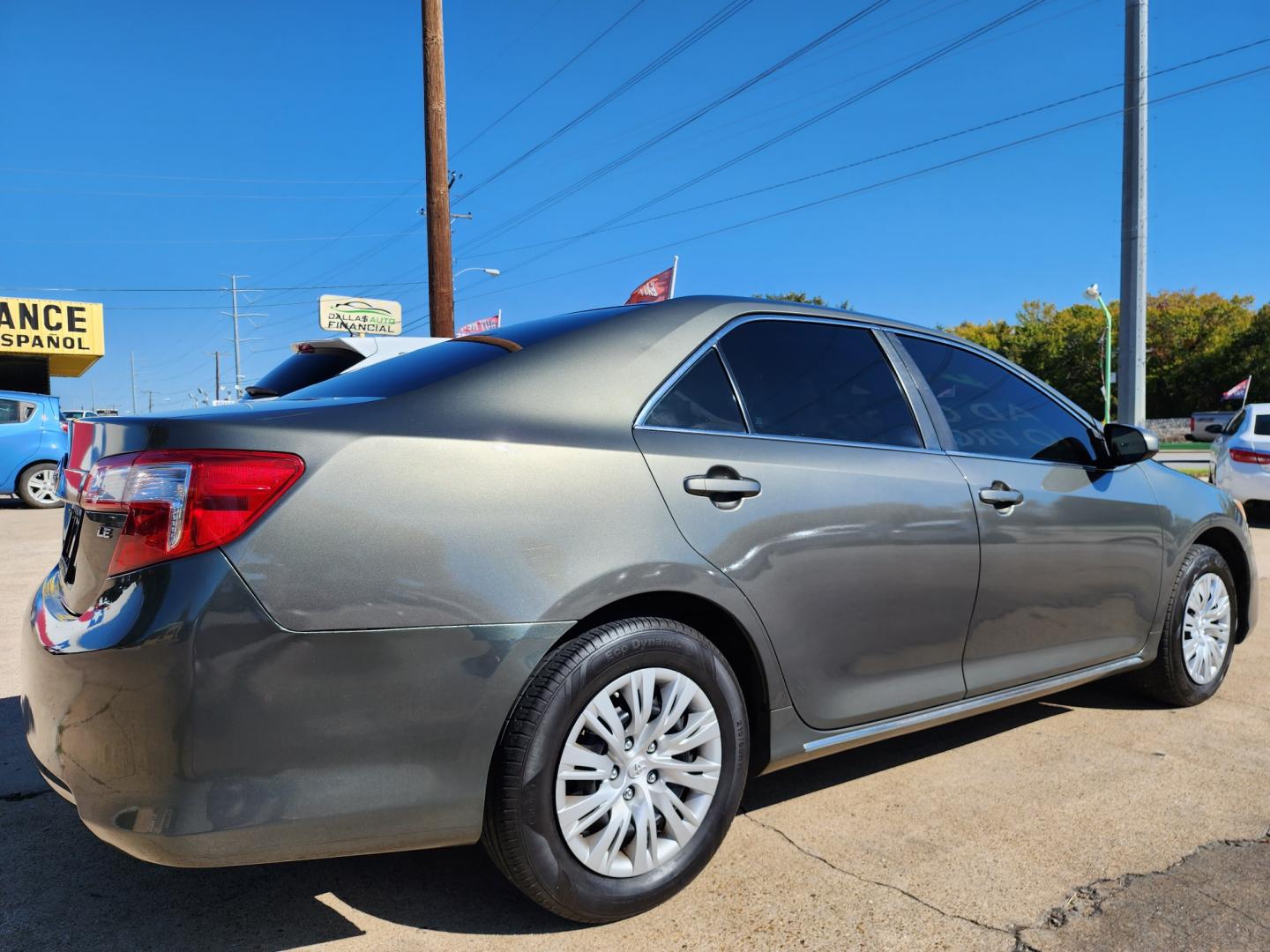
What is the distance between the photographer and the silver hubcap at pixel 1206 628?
4.08m

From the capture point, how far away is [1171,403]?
63.6 m

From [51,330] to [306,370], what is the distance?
28899mm

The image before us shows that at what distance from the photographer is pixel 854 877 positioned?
262 centimetres

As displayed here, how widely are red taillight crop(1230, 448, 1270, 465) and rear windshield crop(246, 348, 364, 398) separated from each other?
940 cm

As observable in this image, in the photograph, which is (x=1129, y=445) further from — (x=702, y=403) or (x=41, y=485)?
(x=41, y=485)

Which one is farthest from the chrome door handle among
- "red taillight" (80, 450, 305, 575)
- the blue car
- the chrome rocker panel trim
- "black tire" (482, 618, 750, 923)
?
the blue car

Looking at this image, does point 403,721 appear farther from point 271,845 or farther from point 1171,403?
point 1171,403

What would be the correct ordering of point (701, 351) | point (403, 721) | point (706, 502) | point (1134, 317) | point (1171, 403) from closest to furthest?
point (403, 721), point (706, 502), point (701, 351), point (1134, 317), point (1171, 403)

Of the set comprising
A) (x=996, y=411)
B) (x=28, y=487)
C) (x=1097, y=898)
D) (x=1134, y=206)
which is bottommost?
(x=1097, y=898)

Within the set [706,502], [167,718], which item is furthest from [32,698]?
[706,502]

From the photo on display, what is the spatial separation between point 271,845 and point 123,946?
628mm

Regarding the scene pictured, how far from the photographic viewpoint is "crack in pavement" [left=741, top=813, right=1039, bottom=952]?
90.9 inches

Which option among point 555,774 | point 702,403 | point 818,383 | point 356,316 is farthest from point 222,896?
point 356,316

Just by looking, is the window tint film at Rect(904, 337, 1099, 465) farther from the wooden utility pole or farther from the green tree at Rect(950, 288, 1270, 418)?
the green tree at Rect(950, 288, 1270, 418)
